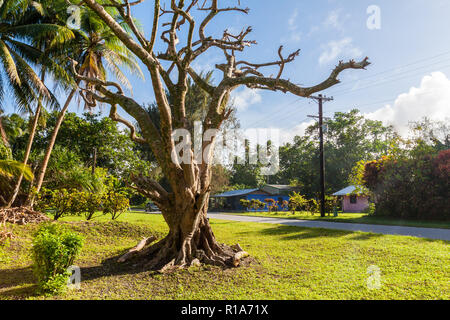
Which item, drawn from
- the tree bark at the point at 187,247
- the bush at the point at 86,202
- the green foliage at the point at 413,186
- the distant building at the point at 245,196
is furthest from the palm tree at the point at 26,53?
the distant building at the point at 245,196

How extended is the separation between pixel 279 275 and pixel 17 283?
15.1 ft

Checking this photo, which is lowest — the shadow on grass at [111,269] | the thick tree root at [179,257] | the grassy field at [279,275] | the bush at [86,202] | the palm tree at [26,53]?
the shadow on grass at [111,269]

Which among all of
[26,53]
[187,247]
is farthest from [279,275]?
[26,53]

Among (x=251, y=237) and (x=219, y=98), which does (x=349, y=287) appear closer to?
(x=219, y=98)

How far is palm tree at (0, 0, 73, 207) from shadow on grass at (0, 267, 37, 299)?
5730 millimetres

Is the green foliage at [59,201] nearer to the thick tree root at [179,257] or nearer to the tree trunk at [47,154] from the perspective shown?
the tree trunk at [47,154]

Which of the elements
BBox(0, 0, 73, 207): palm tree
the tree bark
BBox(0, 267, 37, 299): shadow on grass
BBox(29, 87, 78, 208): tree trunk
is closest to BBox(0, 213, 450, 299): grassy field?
BBox(0, 267, 37, 299): shadow on grass

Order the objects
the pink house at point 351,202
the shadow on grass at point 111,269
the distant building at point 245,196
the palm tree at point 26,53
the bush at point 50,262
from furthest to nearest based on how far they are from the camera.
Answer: the distant building at point 245,196, the pink house at point 351,202, the palm tree at point 26,53, the shadow on grass at point 111,269, the bush at point 50,262

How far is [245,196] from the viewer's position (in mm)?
36031

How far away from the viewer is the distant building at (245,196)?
3591 cm

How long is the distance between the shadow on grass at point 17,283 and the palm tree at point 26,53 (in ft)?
18.8
